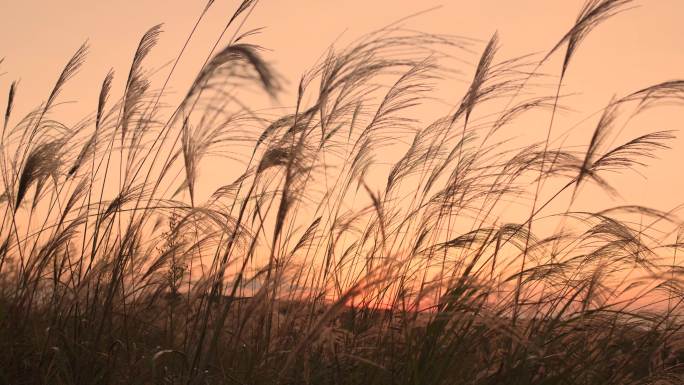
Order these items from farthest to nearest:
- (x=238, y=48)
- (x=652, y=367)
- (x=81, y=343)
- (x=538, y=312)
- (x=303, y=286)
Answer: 1. (x=303, y=286)
2. (x=652, y=367)
3. (x=538, y=312)
4. (x=81, y=343)
5. (x=238, y=48)

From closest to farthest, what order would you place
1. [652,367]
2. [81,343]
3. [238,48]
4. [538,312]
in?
[238,48] → [81,343] → [538,312] → [652,367]

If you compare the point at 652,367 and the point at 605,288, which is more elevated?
the point at 605,288

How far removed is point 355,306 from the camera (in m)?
3.15

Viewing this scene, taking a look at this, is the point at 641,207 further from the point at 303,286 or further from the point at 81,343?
the point at 81,343

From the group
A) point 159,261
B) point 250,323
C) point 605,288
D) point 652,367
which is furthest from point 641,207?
point 159,261

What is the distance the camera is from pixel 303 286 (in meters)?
3.31

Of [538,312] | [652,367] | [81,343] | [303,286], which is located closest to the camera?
[81,343]

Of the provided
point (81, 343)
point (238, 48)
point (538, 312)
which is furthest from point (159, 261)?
point (538, 312)

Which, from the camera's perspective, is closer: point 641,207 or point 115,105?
point 641,207

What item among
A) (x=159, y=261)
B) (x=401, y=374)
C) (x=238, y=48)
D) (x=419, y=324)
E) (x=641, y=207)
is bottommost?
(x=401, y=374)

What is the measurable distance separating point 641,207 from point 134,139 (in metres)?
2.14

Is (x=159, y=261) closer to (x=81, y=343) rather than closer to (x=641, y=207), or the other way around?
(x=81, y=343)

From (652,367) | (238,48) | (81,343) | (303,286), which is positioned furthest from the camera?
(303,286)

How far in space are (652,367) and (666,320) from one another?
227mm
